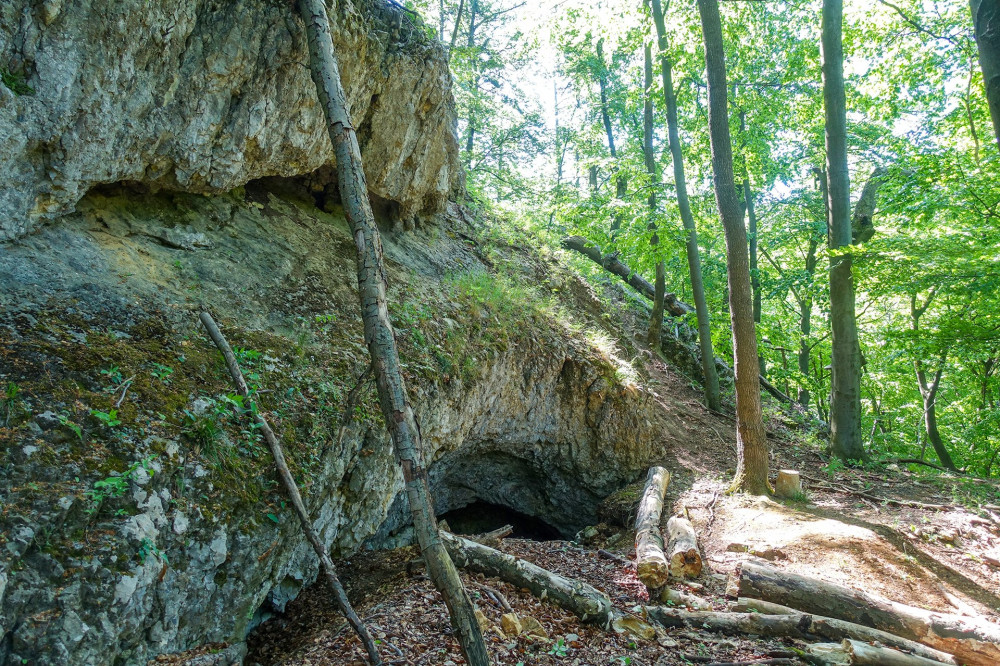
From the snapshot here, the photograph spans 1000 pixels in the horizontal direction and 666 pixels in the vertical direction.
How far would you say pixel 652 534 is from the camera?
Answer: 6188 mm

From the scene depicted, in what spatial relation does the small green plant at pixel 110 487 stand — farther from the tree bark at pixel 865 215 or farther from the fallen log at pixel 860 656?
the tree bark at pixel 865 215

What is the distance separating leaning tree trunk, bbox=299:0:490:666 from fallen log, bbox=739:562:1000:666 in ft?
10.3

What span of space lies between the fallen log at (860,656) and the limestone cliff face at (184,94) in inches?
Answer: 269

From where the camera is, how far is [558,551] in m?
6.69

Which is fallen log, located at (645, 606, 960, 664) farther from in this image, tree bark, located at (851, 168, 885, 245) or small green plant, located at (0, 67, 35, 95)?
tree bark, located at (851, 168, 885, 245)

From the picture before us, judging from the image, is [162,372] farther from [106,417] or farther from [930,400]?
[930,400]

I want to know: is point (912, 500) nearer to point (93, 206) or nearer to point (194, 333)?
point (194, 333)

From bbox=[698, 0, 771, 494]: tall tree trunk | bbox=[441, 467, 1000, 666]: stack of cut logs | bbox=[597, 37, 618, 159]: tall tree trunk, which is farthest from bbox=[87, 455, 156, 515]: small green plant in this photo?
bbox=[597, 37, 618, 159]: tall tree trunk

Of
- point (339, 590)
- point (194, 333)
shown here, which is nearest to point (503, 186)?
point (194, 333)

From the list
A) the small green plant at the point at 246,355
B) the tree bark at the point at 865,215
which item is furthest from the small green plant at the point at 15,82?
the tree bark at the point at 865,215

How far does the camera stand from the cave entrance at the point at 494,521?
941 cm

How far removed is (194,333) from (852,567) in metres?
6.73

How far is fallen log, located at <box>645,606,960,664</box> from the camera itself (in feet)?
13.6

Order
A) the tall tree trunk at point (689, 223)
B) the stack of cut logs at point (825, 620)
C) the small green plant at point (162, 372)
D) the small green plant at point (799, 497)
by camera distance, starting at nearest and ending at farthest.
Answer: the small green plant at point (162, 372) < the stack of cut logs at point (825, 620) < the small green plant at point (799, 497) < the tall tree trunk at point (689, 223)
